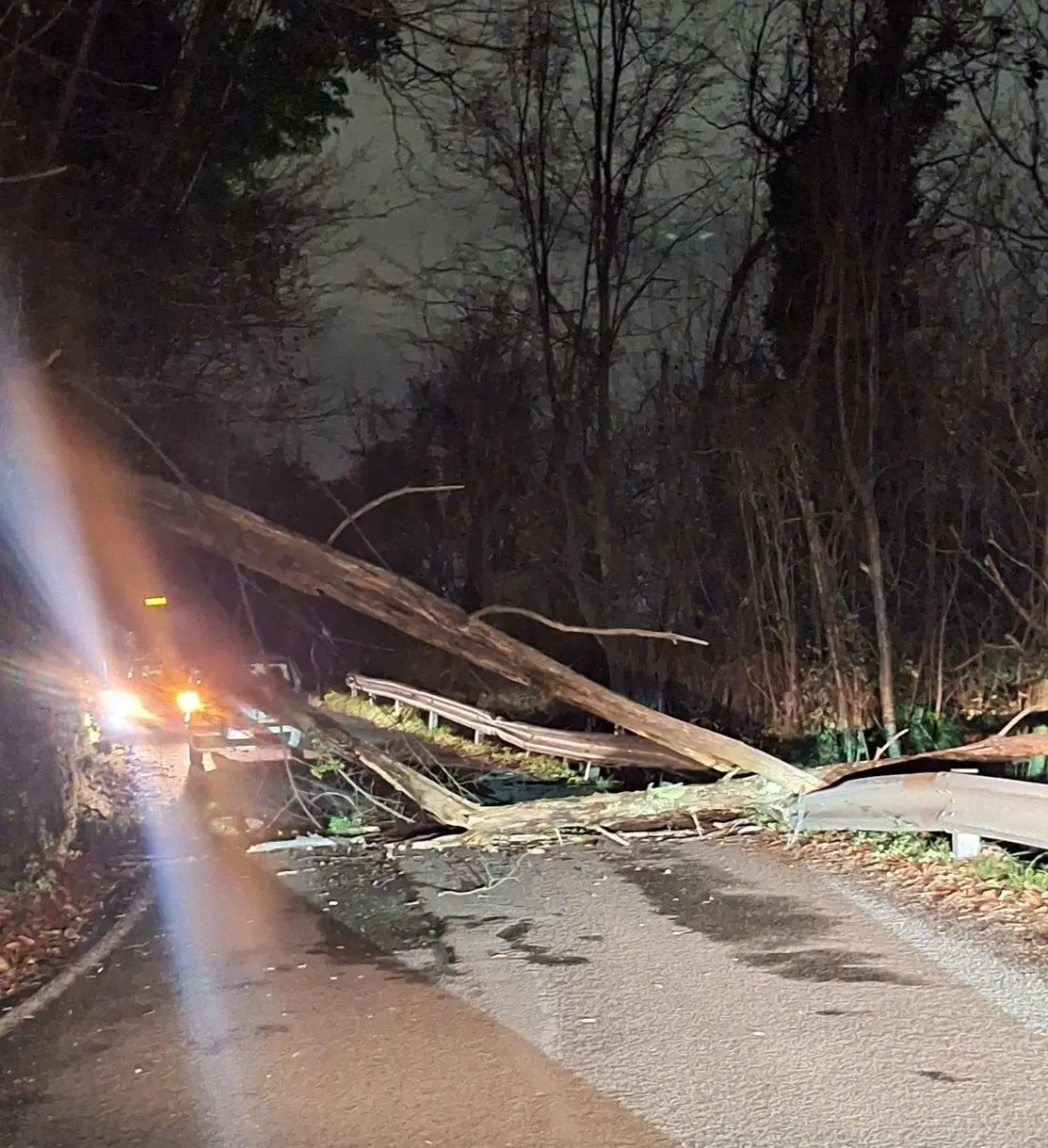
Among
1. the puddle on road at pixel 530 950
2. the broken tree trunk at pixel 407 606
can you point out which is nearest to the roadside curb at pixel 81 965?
the puddle on road at pixel 530 950

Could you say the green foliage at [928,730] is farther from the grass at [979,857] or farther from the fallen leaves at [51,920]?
the fallen leaves at [51,920]

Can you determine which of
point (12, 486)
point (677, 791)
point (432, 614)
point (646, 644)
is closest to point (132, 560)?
point (12, 486)

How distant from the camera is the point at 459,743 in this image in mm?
19359

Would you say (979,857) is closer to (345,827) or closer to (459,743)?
(345,827)

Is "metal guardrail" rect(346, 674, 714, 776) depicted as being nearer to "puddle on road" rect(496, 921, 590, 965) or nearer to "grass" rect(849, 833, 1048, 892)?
"grass" rect(849, 833, 1048, 892)

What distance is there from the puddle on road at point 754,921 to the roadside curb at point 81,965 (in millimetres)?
3512

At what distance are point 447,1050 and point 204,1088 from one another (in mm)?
1032

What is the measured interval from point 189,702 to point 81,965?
885cm

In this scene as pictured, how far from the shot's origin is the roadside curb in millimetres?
6261

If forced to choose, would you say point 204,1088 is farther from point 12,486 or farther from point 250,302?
point 250,302

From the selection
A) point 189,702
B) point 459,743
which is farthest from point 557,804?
point 459,743

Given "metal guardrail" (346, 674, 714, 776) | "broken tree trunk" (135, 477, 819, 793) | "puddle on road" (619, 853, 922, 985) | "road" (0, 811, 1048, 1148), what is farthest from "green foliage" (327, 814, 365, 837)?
"puddle on road" (619, 853, 922, 985)

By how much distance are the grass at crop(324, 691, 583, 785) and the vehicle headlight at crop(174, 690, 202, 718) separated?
1.70m

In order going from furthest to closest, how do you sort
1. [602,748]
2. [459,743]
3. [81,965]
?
[459,743] < [602,748] < [81,965]
